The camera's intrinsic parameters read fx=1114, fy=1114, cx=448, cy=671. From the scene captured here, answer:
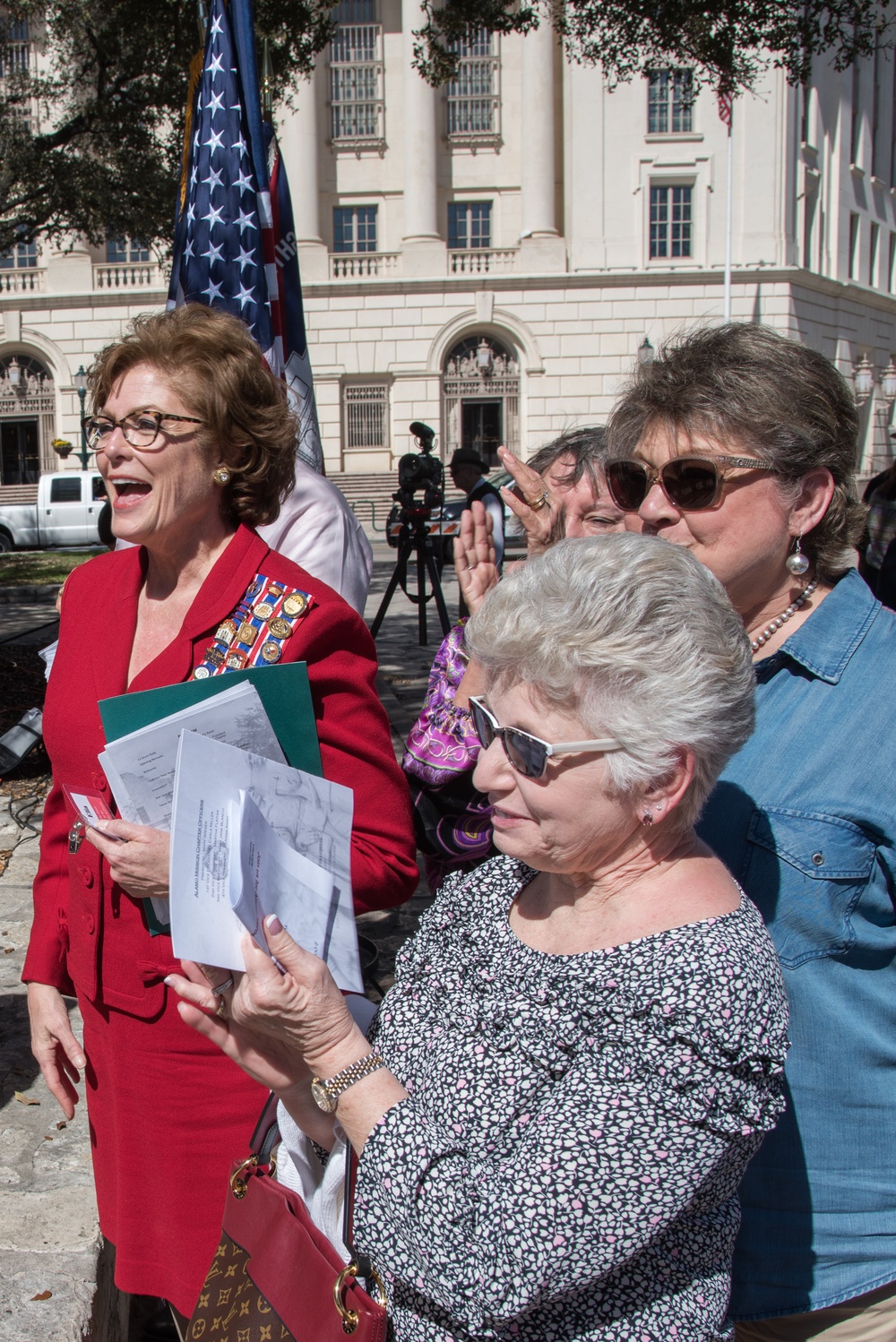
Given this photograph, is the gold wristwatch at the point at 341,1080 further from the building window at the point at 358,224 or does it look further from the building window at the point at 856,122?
the building window at the point at 856,122

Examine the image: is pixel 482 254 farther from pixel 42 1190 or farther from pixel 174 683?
pixel 174 683

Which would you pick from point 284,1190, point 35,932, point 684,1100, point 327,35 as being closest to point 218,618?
point 35,932

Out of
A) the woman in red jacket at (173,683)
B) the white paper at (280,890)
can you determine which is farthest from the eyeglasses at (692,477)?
the white paper at (280,890)

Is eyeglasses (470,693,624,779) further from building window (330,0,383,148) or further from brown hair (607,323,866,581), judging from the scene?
building window (330,0,383,148)

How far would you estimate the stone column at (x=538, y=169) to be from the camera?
115ft

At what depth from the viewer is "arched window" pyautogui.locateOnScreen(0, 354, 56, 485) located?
3584 cm

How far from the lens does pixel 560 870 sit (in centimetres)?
154

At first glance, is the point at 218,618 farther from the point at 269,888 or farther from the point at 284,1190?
the point at 284,1190

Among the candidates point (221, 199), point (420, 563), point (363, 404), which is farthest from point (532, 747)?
point (363, 404)

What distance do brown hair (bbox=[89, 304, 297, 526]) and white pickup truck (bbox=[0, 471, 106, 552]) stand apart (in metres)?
22.3

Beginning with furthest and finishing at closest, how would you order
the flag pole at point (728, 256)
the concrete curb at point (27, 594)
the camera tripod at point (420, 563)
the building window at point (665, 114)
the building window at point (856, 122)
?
1. the building window at point (856, 122)
2. the building window at point (665, 114)
3. the flag pole at point (728, 256)
4. the concrete curb at point (27, 594)
5. the camera tripod at point (420, 563)

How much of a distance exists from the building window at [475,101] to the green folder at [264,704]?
38.8 meters

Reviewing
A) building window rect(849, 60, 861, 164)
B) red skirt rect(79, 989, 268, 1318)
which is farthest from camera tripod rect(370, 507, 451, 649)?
building window rect(849, 60, 861, 164)

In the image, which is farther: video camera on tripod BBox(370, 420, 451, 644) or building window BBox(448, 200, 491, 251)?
building window BBox(448, 200, 491, 251)
